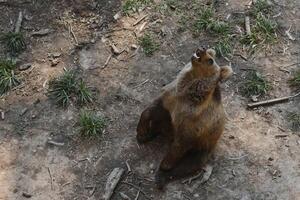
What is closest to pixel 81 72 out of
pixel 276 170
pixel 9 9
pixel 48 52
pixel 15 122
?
pixel 48 52

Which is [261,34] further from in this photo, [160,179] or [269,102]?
[160,179]

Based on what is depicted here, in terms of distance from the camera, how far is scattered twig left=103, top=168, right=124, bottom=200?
18.6ft

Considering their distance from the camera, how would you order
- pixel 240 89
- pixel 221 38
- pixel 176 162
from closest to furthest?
pixel 176 162, pixel 240 89, pixel 221 38

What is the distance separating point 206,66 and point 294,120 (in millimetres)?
1673

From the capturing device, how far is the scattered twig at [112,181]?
5680mm

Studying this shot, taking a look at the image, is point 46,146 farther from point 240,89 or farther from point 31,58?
point 240,89

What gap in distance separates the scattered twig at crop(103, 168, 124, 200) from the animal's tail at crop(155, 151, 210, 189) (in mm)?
378

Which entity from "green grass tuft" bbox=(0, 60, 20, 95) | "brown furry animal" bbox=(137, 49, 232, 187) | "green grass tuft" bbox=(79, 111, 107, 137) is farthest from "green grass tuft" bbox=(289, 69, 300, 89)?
"green grass tuft" bbox=(0, 60, 20, 95)

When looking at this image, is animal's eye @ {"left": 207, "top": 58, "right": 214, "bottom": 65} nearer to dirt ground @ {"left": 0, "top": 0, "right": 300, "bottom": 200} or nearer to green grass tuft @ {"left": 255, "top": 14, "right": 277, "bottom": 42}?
dirt ground @ {"left": 0, "top": 0, "right": 300, "bottom": 200}

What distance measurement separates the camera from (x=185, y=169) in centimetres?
580

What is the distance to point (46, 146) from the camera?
20.1ft

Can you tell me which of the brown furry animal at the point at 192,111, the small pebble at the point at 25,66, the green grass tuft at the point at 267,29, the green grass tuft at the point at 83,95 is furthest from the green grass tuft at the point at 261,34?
the small pebble at the point at 25,66

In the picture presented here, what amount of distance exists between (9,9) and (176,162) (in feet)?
10.8

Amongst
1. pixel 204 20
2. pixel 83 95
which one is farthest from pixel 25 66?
pixel 204 20
